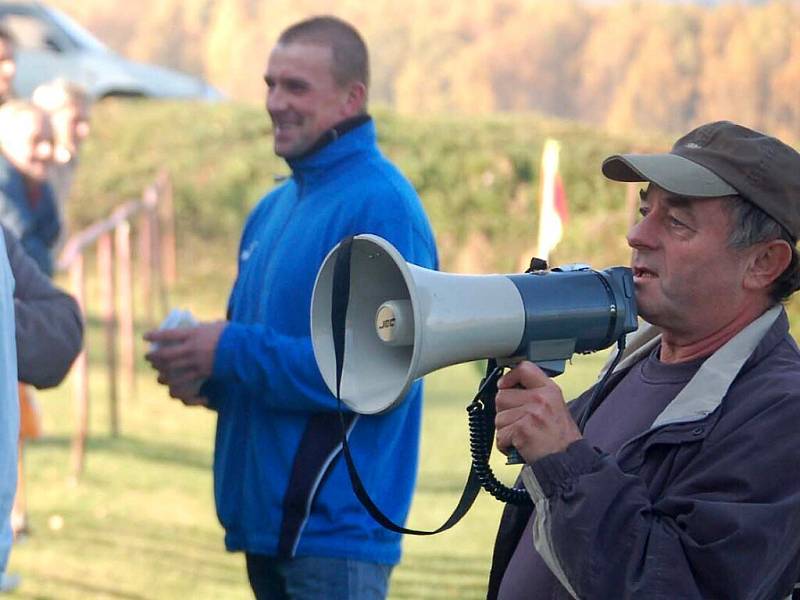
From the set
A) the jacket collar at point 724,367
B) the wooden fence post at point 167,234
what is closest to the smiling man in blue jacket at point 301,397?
the jacket collar at point 724,367

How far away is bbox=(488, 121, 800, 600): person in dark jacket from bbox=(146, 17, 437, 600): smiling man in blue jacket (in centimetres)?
84

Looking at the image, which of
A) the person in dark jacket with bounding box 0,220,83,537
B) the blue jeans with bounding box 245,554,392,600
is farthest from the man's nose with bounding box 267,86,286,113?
the blue jeans with bounding box 245,554,392,600

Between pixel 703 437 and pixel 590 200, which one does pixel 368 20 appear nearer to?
pixel 590 200

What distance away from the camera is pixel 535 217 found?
16.1 m

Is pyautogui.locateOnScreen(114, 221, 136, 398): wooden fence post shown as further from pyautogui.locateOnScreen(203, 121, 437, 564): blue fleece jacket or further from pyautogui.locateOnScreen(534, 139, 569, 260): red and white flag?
pyautogui.locateOnScreen(203, 121, 437, 564): blue fleece jacket

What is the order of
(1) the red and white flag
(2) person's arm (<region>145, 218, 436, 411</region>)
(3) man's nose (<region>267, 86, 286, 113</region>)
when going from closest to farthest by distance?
(2) person's arm (<region>145, 218, 436, 411</region>) → (3) man's nose (<region>267, 86, 286, 113</region>) → (1) the red and white flag

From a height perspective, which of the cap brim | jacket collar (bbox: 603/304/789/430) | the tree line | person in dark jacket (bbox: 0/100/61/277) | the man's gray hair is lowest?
the tree line

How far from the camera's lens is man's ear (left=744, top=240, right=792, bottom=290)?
2.28 m

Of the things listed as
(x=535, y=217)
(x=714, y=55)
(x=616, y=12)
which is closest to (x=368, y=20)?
(x=616, y=12)

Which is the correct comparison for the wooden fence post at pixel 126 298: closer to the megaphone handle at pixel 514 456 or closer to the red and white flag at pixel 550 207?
the red and white flag at pixel 550 207

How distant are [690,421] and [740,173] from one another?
431 mm

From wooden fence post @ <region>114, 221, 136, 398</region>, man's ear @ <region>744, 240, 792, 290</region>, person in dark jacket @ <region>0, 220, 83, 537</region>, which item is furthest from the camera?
wooden fence post @ <region>114, 221, 136, 398</region>

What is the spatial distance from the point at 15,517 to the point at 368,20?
62.6 feet

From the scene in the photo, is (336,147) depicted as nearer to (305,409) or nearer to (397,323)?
(305,409)
